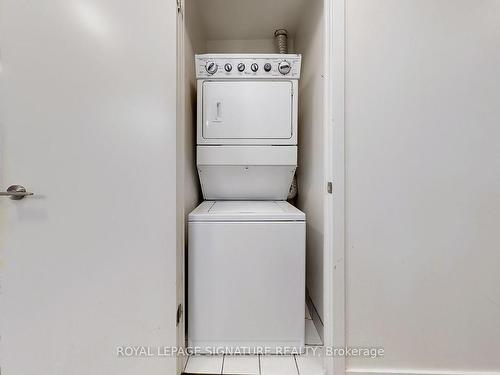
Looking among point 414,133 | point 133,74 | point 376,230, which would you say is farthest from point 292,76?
→ point 376,230

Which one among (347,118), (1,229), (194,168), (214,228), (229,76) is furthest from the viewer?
(194,168)

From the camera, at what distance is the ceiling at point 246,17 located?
1975mm

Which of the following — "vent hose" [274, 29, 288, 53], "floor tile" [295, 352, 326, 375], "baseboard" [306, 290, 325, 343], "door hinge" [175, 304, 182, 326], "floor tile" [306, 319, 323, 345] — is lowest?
"floor tile" [295, 352, 326, 375]

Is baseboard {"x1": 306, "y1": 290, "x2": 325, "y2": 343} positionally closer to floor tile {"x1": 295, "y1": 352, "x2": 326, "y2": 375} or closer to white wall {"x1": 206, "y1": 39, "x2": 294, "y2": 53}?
floor tile {"x1": 295, "y1": 352, "x2": 326, "y2": 375}

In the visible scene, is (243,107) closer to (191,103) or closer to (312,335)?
(191,103)

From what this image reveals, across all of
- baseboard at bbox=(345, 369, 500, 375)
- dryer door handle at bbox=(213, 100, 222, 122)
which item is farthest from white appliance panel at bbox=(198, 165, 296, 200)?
baseboard at bbox=(345, 369, 500, 375)

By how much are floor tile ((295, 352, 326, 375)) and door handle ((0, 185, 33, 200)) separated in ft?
5.61

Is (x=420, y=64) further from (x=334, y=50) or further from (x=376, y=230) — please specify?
(x=376, y=230)

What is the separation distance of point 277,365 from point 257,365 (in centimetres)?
12

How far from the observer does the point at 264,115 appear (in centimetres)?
174

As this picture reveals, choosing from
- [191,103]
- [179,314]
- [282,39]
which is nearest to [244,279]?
[179,314]

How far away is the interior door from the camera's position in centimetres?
107

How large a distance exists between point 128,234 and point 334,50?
140cm

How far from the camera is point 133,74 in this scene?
1.13 meters
